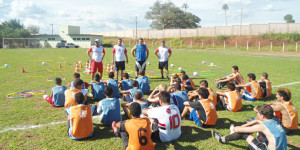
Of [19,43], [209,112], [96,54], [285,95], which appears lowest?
[209,112]

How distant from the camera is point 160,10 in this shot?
83.9 meters

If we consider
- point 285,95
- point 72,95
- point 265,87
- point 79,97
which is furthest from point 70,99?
point 265,87

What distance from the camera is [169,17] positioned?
259 ft

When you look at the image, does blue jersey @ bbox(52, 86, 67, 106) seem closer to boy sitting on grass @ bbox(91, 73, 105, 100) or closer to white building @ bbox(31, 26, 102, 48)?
boy sitting on grass @ bbox(91, 73, 105, 100)

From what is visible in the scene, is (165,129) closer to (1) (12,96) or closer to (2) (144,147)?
(2) (144,147)

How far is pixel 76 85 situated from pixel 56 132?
5.05 ft

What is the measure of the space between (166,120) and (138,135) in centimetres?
79

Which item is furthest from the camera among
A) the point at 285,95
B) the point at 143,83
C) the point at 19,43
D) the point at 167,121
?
the point at 19,43

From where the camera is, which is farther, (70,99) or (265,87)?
(265,87)

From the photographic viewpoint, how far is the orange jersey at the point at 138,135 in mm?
3803

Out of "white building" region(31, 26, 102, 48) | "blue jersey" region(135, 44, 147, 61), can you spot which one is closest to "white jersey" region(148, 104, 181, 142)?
"blue jersey" region(135, 44, 147, 61)

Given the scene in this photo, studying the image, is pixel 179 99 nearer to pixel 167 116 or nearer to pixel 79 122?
pixel 167 116

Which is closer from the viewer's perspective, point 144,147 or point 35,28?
point 144,147

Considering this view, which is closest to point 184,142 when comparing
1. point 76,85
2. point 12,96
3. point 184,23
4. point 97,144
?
point 97,144
